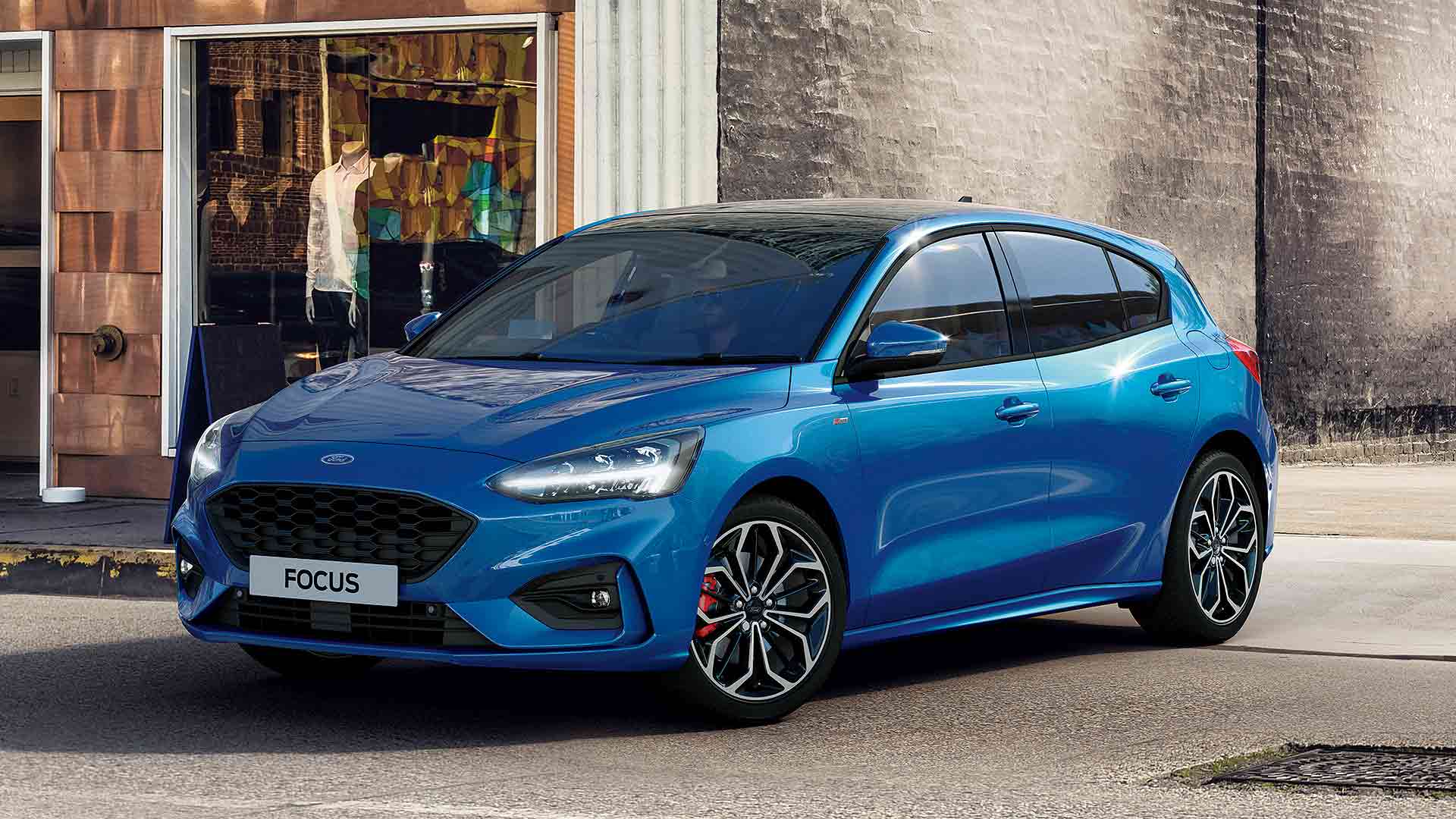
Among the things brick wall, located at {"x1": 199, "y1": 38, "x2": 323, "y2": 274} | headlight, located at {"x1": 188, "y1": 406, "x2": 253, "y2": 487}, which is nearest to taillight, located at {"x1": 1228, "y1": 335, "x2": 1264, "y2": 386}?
headlight, located at {"x1": 188, "y1": 406, "x2": 253, "y2": 487}

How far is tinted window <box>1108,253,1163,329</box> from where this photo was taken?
8461mm

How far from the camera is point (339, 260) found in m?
13.7

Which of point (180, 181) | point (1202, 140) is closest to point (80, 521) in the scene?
point (180, 181)

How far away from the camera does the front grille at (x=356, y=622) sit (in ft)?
20.3

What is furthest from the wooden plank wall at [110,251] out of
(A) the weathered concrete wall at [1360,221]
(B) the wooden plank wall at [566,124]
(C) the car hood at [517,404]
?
(A) the weathered concrete wall at [1360,221]

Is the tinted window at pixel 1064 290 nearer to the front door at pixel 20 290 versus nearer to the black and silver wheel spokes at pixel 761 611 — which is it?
the black and silver wheel spokes at pixel 761 611

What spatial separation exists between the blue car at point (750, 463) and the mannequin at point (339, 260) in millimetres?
5662

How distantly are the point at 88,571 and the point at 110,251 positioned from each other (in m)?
4.24

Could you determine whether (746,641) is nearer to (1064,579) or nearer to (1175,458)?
(1064,579)

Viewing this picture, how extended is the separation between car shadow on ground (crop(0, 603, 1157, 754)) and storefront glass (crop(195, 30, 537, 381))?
5.36 meters

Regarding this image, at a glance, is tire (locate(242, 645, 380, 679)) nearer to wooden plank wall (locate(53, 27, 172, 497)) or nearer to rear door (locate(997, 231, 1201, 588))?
rear door (locate(997, 231, 1201, 588))

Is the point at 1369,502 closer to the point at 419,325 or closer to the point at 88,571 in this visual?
the point at 88,571

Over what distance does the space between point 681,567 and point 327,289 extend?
7933mm

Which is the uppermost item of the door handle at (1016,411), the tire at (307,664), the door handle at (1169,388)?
the door handle at (1169,388)
